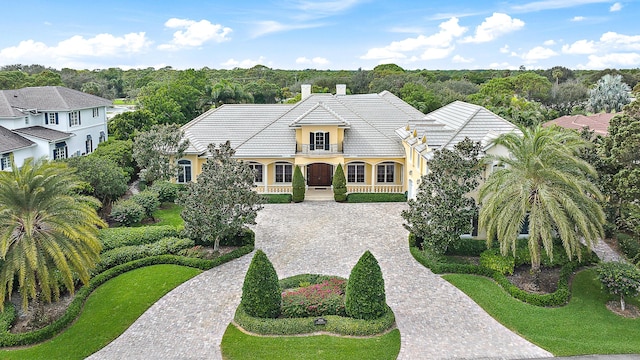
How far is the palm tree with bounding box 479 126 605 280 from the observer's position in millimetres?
18266

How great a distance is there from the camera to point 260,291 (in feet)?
53.3

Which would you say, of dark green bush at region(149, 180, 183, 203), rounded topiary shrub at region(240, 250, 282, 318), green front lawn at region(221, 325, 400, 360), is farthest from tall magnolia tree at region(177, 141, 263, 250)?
dark green bush at region(149, 180, 183, 203)

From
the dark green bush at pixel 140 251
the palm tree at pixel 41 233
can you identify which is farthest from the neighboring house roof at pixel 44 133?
the palm tree at pixel 41 233

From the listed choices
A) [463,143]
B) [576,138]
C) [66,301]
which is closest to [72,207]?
[66,301]

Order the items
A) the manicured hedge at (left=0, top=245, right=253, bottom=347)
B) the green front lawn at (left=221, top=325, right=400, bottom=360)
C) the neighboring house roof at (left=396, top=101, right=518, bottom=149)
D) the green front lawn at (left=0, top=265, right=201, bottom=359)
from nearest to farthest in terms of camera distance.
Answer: the green front lawn at (left=221, top=325, right=400, bottom=360), the green front lawn at (left=0, top=265, right=201, bottom=359), the manicured hedge at (left=0, top=245, right=253, bottom=347), the neighboring house roof at (left=396, top=101, right=518, bottom=149)

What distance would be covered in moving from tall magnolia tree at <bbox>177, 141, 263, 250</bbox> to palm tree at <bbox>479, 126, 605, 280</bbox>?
416 inches

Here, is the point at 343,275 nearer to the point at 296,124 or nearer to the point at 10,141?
the point at 296,124

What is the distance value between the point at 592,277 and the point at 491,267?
4399 mm

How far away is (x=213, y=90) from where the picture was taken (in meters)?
67.0

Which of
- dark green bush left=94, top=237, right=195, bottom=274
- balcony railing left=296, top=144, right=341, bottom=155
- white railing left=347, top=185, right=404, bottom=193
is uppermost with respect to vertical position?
balcony railing left=296, top=144, right=341, bottom=155

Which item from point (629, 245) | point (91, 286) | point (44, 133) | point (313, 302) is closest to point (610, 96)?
point (629, 245)

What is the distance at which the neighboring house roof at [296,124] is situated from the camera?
33000 millimetres

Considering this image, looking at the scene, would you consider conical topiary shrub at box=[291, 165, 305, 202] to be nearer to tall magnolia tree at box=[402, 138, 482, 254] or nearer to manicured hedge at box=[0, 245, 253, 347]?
manicured hedge at box=[0, 245, 253, 347]

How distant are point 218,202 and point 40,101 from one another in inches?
1067
